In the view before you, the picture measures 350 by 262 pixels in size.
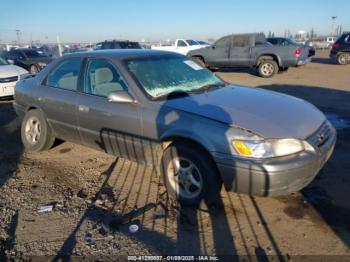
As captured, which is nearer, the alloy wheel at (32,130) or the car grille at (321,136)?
the car grille at (321,136)

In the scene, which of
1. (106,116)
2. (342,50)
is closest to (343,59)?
(342,50)

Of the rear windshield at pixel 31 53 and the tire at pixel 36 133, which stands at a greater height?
the rear windshield at pixel 31 53

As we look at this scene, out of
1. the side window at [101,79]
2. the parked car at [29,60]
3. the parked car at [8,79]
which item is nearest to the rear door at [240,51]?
the parked car at [29,60]

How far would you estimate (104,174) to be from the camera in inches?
181

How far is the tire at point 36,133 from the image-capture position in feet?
17.1

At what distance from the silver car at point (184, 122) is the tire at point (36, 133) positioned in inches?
1.5

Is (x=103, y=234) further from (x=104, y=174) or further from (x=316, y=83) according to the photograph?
(x=316, y=83)

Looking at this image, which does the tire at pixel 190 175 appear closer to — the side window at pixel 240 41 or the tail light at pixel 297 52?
the tail light at pixel 297 52

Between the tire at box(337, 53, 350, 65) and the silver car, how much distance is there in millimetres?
17516

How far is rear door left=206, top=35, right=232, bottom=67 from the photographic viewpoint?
52.6ft

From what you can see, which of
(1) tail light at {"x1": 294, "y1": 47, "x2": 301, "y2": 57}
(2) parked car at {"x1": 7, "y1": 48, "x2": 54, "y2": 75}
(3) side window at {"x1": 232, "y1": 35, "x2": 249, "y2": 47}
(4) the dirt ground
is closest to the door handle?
(4) the dirt ground

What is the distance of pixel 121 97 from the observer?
12.4 feet

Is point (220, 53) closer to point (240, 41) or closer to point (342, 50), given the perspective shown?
point (240, 41)

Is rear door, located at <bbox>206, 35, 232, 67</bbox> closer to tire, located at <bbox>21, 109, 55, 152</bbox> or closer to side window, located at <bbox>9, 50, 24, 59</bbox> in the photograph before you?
side window, located at <bbox>9, 50, 24, 59</bbox>
